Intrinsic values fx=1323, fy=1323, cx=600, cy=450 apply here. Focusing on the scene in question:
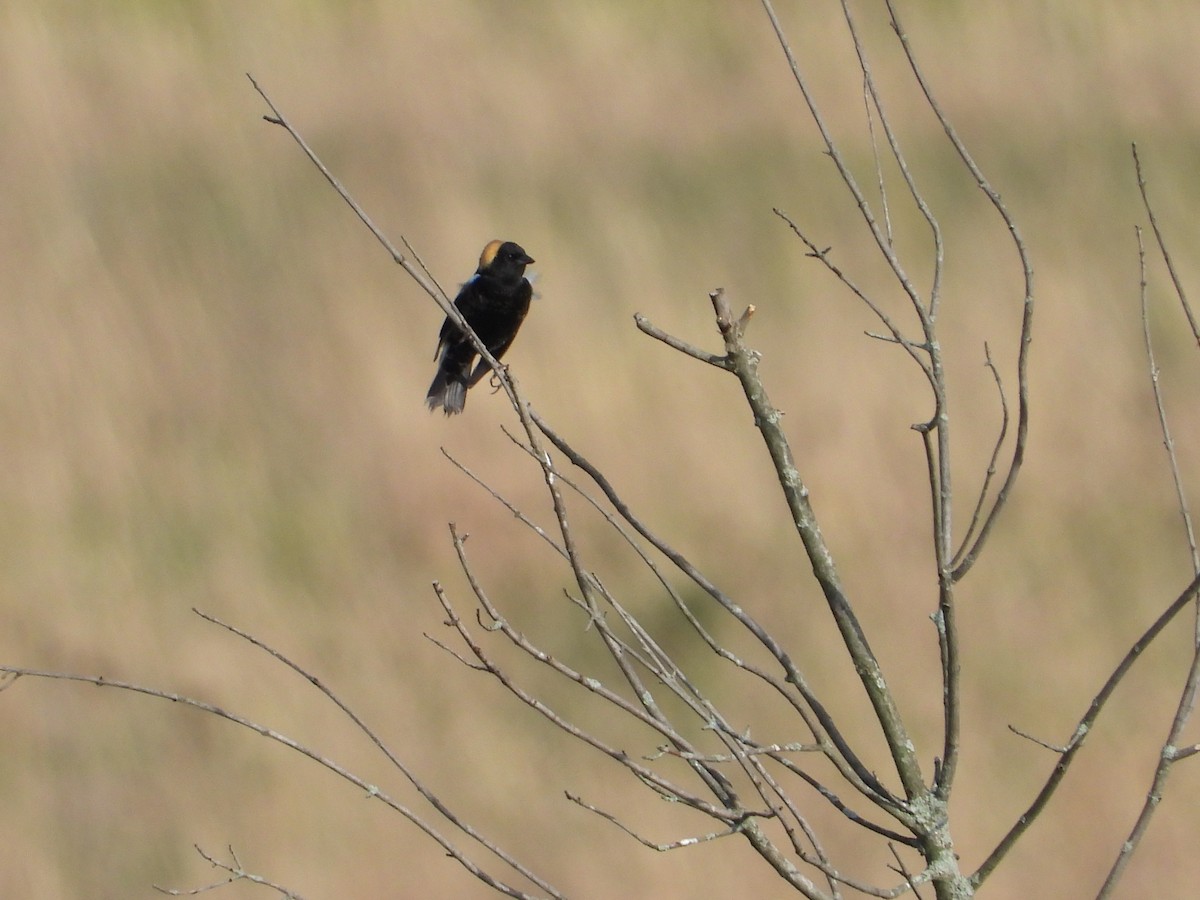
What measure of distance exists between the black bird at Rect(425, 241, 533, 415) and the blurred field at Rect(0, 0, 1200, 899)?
1541 mm

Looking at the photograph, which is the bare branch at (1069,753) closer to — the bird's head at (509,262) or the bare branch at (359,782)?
the bare branch at (359,782)

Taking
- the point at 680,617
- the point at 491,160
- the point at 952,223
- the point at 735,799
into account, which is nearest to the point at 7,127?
the point at 491,160

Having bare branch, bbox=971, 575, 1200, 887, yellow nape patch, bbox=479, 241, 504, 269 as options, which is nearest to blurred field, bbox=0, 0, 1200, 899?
yellow nape patch, bbox=479, 241, 504, 269

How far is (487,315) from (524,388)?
165 centimetres

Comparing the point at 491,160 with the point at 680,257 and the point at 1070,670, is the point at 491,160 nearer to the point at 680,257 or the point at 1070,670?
the point at 680,257

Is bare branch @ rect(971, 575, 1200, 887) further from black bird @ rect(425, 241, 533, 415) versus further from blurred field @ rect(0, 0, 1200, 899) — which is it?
→ blurred field @ rect(0, 0, 1200, 899)

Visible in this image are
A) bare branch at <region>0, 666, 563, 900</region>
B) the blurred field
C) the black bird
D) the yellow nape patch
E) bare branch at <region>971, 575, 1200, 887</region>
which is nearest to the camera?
bare branch at <region>0, 666, 563, 900</region>

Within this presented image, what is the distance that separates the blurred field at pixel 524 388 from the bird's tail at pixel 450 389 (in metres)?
1.45

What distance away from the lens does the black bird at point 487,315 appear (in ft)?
16.5

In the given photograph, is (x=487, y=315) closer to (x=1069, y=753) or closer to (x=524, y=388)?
(x=524, y=388)

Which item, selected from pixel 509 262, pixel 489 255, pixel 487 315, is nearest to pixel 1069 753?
pixel 487 315

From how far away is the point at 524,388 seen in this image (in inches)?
262

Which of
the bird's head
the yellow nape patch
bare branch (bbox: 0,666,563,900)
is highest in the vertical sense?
the yellow nape patch

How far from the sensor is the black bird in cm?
502
